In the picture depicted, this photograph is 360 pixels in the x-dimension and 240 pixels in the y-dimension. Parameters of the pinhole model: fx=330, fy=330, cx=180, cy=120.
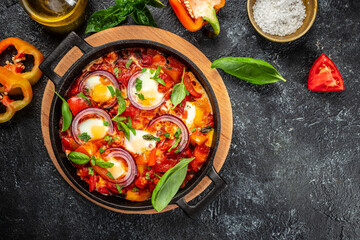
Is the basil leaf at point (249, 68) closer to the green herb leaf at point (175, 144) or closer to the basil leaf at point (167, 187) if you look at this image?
the green herb leaf at point (175, 144)

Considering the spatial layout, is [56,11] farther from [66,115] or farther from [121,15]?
[66,115]

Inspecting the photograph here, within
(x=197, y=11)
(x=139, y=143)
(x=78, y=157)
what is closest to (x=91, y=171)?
(x=78, y=157)

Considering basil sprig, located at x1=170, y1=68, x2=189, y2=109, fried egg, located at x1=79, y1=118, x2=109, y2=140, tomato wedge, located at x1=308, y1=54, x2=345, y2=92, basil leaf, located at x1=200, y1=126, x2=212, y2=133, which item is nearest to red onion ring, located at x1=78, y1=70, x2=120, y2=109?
fried egg, located at x1=79, y1=118, x2=109, y2=140

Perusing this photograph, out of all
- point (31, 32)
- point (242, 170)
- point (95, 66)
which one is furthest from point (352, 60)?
point (31, 32)

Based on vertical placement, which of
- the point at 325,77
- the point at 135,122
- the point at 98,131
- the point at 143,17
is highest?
the point at 143,17

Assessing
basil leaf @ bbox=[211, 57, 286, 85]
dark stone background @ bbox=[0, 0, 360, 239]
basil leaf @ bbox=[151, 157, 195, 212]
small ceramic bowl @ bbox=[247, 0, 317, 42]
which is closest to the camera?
basil leaf @ bbox=[151, 157, 195, 212]

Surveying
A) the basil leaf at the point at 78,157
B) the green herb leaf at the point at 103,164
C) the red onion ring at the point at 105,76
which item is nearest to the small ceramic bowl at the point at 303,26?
the red onion ring at the point at 105,76

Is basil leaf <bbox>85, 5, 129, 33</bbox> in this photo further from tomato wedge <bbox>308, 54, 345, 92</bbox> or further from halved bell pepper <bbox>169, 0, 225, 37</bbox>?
tomato wedge <bbox>308, 54, 345, 92</bbox>

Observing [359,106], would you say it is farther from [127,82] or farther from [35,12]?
[35,12]
